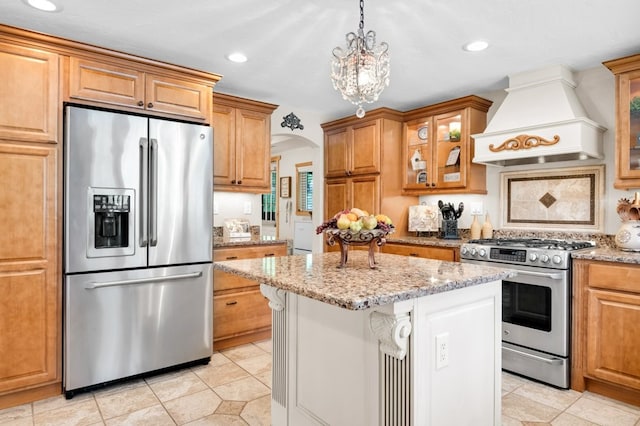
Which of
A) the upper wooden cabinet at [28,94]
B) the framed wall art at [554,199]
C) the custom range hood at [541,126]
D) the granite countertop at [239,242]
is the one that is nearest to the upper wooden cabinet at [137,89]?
the upper wooden cabinet at [28,94]

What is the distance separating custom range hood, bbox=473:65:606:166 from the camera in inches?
119

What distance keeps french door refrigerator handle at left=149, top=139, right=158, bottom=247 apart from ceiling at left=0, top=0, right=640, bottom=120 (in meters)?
0.78

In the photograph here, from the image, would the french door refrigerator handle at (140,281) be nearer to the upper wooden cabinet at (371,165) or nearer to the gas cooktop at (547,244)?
the upper wooden cabinet at (371,165)

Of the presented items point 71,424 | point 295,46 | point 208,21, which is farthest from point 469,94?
point 71,424

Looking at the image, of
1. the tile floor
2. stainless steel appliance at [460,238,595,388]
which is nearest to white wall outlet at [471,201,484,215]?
stainless steel appliance at [460,238,595,388]

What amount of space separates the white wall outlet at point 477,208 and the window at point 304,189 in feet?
11.6

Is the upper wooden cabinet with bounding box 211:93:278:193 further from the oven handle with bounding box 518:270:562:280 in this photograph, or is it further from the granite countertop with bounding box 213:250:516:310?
the oven handle with bounding box 518:270:562:280

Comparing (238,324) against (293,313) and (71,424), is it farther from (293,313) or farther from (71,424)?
(293,313)

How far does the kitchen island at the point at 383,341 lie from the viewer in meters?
1.50

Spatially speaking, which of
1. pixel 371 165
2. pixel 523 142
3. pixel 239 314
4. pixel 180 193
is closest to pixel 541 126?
pixel 523 142

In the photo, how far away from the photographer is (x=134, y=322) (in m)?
2.82

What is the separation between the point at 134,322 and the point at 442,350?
2189 millimetres

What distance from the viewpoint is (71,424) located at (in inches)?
90.7

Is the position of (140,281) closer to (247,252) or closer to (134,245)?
(134,245)
